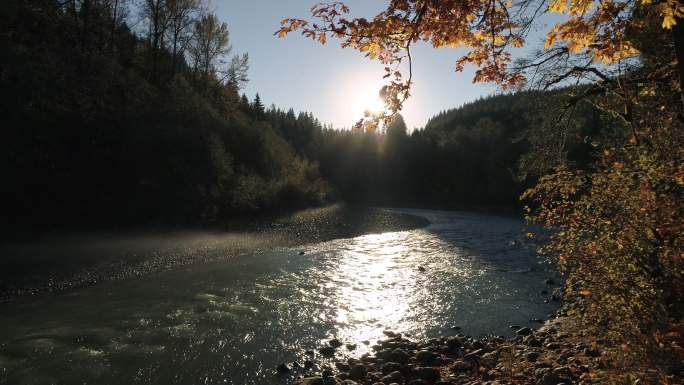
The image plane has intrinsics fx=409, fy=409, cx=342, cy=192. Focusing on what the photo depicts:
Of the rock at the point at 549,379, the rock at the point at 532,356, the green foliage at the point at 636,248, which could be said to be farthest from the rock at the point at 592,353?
the rock at the point at 549,379

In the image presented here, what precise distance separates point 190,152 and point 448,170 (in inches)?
2624

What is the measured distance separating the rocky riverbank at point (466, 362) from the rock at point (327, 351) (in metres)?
0.03

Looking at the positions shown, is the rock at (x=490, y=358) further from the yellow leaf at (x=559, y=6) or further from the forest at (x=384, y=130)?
the yellow leaf at (x=559, y=6)

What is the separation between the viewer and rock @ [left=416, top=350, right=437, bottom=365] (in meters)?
10.2

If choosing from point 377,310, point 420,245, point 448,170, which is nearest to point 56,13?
point 420,245

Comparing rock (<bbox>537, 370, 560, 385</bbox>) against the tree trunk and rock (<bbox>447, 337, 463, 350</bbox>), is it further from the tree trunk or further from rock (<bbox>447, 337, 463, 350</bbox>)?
the tree trunk

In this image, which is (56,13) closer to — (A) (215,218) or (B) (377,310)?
(A) (215,218)

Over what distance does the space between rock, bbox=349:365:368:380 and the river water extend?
1.27 m

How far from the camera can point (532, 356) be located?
9469 mm

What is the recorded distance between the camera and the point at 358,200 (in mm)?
86562

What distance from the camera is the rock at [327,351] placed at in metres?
10.8

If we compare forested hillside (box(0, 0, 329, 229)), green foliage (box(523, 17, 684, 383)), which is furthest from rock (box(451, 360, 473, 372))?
forested hillside (box(0, 0, 329, 229))

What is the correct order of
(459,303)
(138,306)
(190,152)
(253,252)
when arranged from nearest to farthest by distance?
1. (138,306)
2. (459,303)
3. (253,252)
4. (190,152)

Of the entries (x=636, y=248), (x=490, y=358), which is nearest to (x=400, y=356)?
(x=490, y=358)
